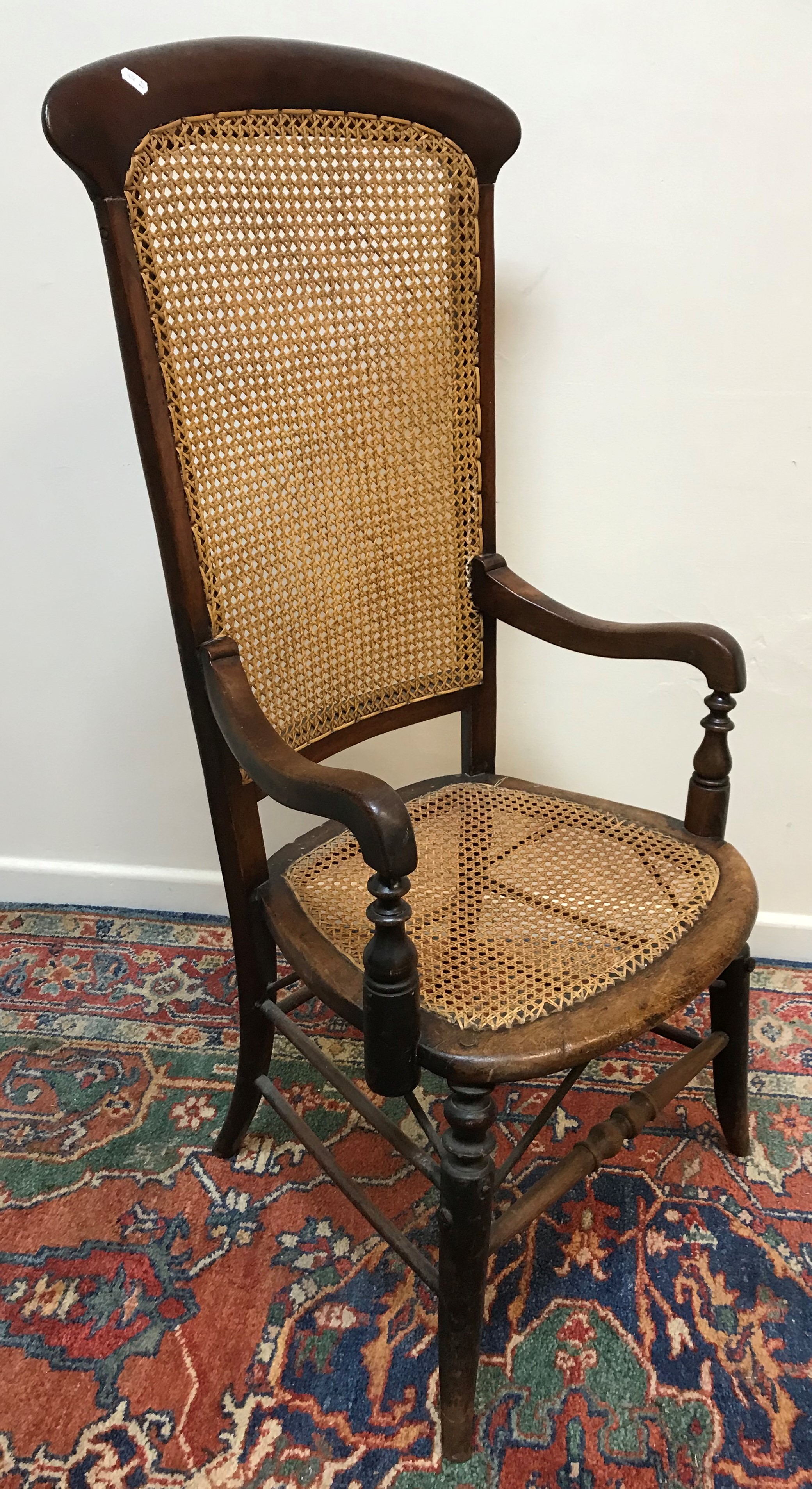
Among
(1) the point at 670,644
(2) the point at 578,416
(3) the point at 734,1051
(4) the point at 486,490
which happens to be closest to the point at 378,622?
(4) the point at 486,490

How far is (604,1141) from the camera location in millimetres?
1025

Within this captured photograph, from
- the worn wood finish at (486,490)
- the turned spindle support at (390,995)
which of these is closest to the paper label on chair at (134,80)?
the worn wood finish at (486,490)

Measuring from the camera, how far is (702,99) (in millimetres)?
1146

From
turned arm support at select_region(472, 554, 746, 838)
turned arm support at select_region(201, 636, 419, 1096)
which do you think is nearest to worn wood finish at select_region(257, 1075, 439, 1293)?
turned arm support at select_region(201, 636, 419, 1096)

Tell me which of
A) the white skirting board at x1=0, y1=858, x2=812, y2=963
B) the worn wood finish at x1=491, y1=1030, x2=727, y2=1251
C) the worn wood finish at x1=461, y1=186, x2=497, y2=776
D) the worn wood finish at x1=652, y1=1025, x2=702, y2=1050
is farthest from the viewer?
the white skirting board at x1=0, y1=858, x2=812, y2=963

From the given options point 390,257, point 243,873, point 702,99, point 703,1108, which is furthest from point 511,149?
point 703,1108

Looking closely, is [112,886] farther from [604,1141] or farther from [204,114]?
[204,114]

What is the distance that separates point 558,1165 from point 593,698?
2.42 feet

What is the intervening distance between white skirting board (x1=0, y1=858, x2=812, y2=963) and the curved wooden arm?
34.8 inches

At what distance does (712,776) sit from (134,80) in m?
0.87

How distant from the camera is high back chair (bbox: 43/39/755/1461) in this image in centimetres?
81

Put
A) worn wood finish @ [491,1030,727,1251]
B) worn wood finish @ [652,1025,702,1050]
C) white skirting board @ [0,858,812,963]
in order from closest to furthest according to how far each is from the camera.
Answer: worn wood finish @ [491,1030,727,1251] → worn wood finish @ [652,1025,702,1050] → white skirting board @ [0,858,812,963]

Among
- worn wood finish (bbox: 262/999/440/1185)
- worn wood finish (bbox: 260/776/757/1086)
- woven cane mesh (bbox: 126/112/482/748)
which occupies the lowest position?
worn wood finish (bbox: 262/999/440/1185)

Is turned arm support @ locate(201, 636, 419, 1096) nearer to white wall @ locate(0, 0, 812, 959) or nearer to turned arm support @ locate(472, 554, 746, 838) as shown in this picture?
turned arm support @ locate(472, 554, 746, 838)
